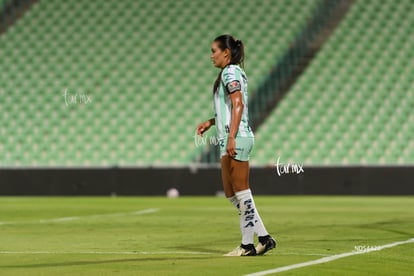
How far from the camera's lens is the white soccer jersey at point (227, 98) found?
875 cm

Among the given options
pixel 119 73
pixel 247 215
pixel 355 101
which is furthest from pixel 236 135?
pixel 119 73

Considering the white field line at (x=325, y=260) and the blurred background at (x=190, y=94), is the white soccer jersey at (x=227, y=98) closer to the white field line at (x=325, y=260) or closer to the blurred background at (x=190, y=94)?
the white field line at (x=325, y=260)

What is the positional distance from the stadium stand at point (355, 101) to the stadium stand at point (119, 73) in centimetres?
106

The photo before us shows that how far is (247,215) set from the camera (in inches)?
349

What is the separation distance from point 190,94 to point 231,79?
62.8 feet

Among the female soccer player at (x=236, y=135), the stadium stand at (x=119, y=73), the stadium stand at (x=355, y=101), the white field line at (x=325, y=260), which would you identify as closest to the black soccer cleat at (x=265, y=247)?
the female soccer player at (x=236, y=135)

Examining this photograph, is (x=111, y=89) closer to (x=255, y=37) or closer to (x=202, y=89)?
(x=202, y=89)

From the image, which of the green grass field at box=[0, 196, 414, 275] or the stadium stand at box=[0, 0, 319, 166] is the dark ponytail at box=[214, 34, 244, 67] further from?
the stadium stand at box=[0, 0, 319, 166]

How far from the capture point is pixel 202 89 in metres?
28.0

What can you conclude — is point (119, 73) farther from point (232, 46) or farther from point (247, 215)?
point (247, 215)

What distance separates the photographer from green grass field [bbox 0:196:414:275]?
7883mm

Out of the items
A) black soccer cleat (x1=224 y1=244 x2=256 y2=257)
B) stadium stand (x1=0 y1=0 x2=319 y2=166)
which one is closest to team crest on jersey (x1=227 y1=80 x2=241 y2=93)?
black soccer cleat (x1=224 y1=244 x2=256 y2=257)

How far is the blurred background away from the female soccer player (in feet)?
49.9

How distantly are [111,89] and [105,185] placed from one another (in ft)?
14.2
